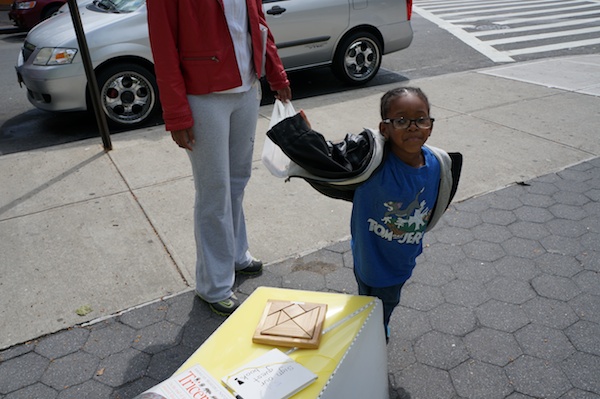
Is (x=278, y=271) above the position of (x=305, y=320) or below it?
below

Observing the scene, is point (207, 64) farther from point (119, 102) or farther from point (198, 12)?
point (119, 102)

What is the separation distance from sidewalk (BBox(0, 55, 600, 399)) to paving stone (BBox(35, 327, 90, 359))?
0.01 meters

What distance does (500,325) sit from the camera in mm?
2842

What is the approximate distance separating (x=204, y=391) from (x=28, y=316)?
1.75 metres

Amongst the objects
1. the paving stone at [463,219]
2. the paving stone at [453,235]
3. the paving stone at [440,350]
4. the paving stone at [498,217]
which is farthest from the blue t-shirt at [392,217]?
the paving stone at [498,217]

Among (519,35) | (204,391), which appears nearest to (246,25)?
(204,391)

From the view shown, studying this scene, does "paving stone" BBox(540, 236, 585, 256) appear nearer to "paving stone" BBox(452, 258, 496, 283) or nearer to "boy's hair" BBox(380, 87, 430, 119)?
"paving stone" BBox(452, 258, 496, 283)

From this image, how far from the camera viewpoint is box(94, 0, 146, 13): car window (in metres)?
6.21

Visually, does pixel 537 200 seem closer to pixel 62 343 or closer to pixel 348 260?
pixel 348 260

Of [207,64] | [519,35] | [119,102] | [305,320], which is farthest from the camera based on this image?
[519,35]

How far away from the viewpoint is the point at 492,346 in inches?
106

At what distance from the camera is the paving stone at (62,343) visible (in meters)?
2.71

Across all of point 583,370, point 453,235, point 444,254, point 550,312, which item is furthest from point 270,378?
point 453,235

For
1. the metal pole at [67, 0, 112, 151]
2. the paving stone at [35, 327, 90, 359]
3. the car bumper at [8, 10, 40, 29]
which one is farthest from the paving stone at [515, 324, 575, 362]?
the car bumper at [8, 10, 40, 29]
